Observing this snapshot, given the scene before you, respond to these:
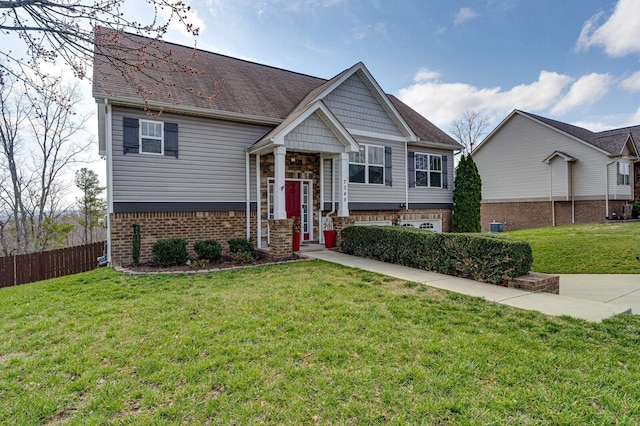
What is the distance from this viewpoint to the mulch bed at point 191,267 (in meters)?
8.01

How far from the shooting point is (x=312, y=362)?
339cm

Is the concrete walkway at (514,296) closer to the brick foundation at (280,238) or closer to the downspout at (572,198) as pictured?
the brick foundation at (280,238)

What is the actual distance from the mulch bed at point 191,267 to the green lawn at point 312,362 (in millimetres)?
2390

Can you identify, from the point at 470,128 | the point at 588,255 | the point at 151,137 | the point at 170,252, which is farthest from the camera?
the point at 470,128

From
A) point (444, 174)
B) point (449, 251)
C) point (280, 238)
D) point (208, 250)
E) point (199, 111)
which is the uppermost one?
point (199, 111)

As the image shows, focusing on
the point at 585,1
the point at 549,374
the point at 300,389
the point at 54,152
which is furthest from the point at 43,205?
the point at 585,1

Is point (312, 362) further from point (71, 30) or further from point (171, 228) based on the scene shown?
point (171, 228)

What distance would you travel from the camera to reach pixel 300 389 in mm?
2922

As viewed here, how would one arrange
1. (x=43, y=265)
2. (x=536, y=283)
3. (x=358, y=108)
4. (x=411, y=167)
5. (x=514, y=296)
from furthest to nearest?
(x=411, y=167), (x=358, y=108), (x=43, y=265), (x=536, y=283), (x=514, y=296)

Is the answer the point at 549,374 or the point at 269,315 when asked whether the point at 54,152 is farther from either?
the point at 549,374

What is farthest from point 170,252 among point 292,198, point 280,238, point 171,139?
point 292,198

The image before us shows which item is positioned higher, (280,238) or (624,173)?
(624,173)

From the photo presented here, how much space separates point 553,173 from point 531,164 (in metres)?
1.54

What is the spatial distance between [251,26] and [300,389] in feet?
30.7
